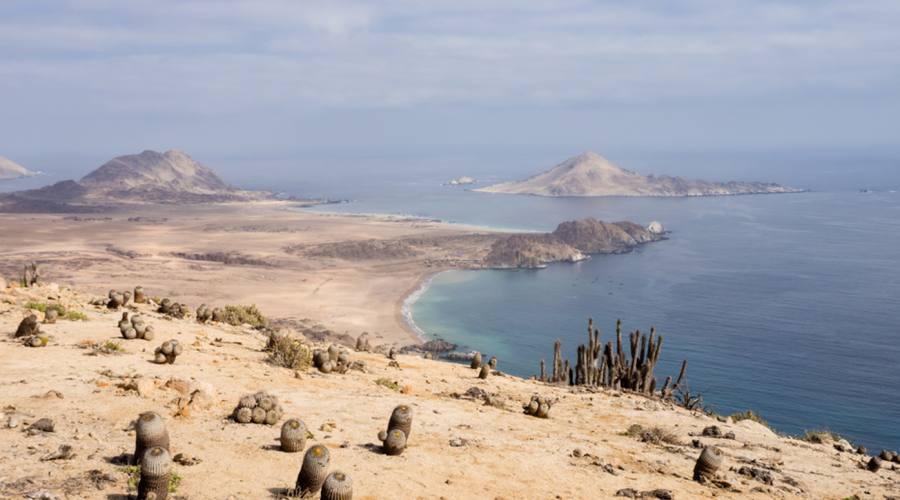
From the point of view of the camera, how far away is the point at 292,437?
14.6m

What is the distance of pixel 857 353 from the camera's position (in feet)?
215

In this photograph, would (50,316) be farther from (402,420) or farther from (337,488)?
(337,488)

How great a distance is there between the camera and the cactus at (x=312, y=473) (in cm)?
1266

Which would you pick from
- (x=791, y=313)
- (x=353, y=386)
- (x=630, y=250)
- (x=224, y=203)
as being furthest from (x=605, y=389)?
(x=224, y=203)

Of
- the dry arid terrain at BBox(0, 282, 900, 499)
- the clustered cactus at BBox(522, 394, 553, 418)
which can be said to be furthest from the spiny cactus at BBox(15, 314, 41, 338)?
the clustered cactus at BBox(522, 394, 553, 418)

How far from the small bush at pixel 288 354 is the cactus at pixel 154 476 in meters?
10.5

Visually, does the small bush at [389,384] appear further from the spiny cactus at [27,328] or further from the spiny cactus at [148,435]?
the spiny cactus at [27,328]

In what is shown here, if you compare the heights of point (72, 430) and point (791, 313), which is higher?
point (72, 430)

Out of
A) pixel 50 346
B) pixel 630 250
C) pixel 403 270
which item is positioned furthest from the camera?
pixel 630 250

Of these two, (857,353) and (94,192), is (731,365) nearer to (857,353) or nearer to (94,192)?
(857,353)

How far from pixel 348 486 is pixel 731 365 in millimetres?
58587

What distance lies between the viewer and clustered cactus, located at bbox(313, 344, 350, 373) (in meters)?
22.5

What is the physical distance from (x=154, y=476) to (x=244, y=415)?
4589 millimetres

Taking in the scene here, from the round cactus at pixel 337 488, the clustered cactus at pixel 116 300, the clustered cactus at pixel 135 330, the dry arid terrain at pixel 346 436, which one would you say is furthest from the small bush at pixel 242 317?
the round cactus at pixel 337 488
